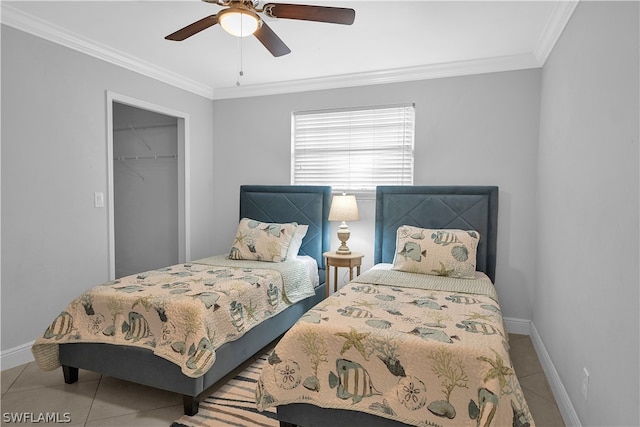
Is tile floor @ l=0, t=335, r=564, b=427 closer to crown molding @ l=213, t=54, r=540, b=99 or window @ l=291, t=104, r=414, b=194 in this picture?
window @ l=291, t=104, r=414, b=194

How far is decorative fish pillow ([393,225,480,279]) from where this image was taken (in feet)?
10.0

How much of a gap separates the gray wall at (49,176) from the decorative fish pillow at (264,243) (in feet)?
3.94

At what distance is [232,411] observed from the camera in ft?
7.47

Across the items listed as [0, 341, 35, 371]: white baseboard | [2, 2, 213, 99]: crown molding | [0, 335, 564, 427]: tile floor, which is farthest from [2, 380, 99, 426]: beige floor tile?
[2, 2, 213, 99]: crown molding

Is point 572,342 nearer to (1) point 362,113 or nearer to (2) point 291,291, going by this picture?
(2) point 291,291

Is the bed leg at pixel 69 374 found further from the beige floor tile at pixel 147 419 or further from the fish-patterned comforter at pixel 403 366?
the fish-patterned comforter at pixel 403 366

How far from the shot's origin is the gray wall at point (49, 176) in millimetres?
2723

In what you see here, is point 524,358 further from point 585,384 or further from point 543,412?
point 585,384

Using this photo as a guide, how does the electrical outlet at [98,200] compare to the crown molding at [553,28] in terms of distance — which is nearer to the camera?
the crown molding at [553,28]

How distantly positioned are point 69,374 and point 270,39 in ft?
8.48

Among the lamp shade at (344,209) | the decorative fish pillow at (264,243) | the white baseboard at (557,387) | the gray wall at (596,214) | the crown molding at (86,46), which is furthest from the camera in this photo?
the lamp shade at (344,209)

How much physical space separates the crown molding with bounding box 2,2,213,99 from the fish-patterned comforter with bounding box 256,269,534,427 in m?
2.90

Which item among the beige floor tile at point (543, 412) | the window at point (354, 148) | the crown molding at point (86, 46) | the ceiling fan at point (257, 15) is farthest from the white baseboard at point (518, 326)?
the crown molding at point (86, 46)

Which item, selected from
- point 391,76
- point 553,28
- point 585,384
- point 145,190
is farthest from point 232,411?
point 145,190
